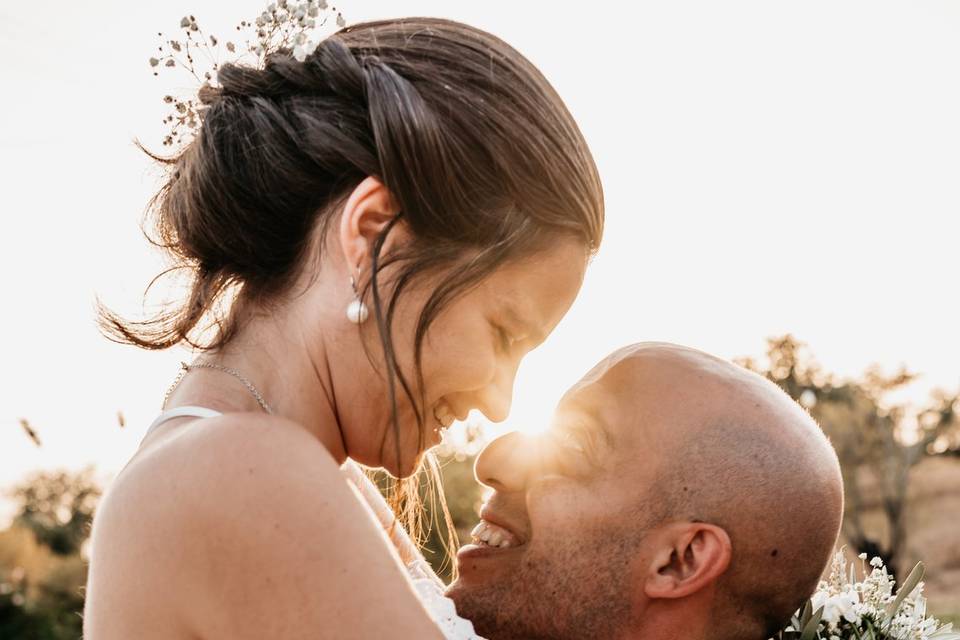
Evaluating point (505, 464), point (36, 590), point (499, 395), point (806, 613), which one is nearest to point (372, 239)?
point (499, 395)

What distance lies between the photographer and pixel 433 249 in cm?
262

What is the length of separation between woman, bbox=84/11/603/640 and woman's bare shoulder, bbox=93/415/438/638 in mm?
91

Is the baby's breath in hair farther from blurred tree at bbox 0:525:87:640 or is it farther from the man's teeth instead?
blurred tree at bbox 0:525:87:640

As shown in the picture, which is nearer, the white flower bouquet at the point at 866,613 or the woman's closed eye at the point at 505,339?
the woman's closed eye at the point at 505,339

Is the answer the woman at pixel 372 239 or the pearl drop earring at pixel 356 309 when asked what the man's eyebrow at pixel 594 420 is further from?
the pearl drop earring at pixel 356 309

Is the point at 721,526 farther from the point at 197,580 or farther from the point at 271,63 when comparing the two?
the point at 271,63

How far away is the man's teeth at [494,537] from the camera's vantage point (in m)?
3.44

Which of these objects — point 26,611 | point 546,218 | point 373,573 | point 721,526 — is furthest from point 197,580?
point 26,611

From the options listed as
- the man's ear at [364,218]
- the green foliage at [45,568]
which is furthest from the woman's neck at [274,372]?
the green foliage at [45,568]

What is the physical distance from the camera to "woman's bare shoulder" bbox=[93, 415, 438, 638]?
6.97ft

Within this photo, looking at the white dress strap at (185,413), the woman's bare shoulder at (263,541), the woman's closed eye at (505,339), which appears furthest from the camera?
the woman's closed eye at (505,339)

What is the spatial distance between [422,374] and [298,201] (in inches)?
22.0

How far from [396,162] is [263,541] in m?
0.98

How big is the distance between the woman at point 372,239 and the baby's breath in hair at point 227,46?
A: 0.34ft
